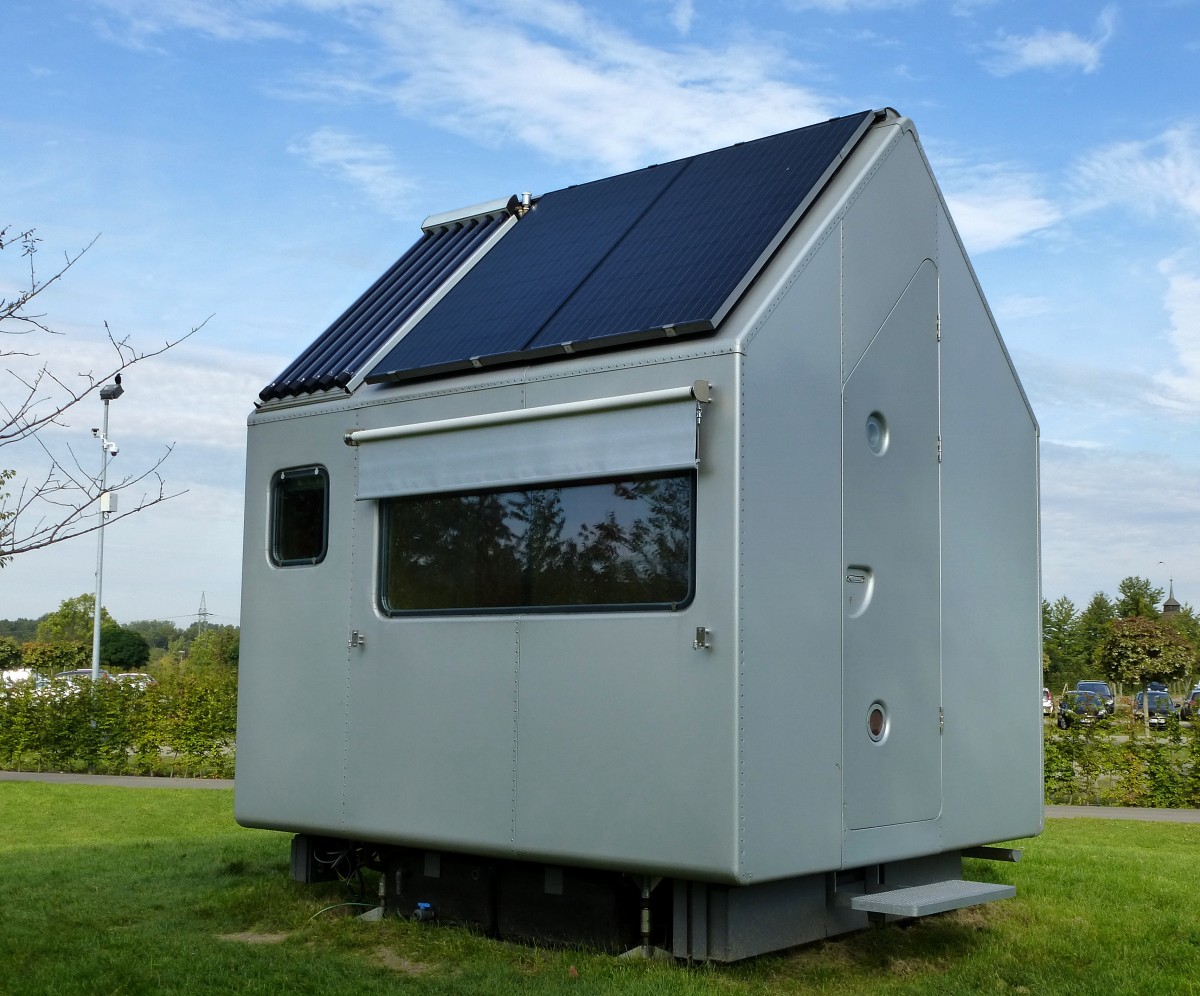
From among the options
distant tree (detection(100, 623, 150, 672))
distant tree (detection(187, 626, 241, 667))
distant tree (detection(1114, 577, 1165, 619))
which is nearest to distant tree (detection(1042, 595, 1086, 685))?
distant tree (detection(1114, 577, 1165, 619))

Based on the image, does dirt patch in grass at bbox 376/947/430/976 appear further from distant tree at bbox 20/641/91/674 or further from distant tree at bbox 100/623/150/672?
distant tree at bbox 100/623/150/672

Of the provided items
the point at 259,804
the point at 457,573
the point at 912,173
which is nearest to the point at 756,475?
the point at 457,573

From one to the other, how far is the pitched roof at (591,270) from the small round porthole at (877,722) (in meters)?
2.01

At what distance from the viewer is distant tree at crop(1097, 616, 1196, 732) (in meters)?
35.2

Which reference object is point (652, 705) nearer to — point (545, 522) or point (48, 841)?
point (545, 522)

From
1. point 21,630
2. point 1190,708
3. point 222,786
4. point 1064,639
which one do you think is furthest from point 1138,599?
point 21,630

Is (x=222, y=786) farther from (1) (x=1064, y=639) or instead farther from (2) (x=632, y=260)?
Answer: (1) (x=1064, y=639)

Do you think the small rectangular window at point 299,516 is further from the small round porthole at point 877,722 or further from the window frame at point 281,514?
the small round porthole at point 877,722

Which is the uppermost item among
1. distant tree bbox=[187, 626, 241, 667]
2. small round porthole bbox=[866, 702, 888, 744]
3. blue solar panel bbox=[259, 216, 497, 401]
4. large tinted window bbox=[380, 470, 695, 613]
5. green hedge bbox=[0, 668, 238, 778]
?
blue solar panel bbox=[259, 216, 497, 401]

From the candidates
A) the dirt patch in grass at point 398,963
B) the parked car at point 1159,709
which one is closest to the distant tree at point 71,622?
the parked car at point 1159,709

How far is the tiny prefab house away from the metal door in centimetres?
2

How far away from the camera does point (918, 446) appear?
683 cm

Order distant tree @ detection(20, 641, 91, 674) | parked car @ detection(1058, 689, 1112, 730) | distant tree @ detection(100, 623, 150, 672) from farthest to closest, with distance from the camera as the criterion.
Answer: distant tree @ detection(100, 623, 150, 672)
distant tree @ detection(20, 641, 91, 674)
parked car @ detection(1058, 689, 1112, 730)

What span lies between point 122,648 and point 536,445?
57932mm
